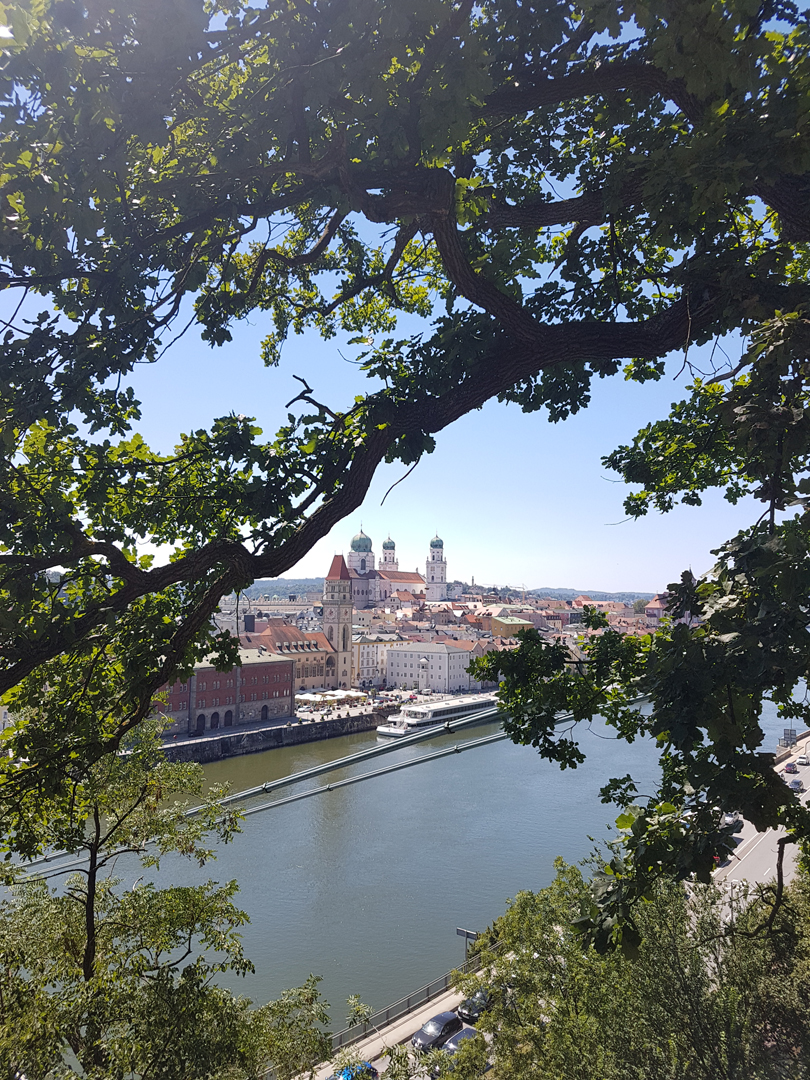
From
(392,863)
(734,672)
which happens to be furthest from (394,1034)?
(734,672)

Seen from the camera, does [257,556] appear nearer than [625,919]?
No

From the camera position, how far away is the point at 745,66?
5.74 ft

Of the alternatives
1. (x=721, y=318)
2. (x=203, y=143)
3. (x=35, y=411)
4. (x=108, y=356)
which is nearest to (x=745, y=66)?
(x=721, y=318)

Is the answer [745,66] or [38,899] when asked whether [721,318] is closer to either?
[745,66]

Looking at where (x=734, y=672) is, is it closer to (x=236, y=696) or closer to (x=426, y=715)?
(x=236, y=696)

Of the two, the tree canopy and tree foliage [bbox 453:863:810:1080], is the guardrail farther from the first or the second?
the tree canopy

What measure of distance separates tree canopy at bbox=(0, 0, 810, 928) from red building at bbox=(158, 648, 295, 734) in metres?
28.8

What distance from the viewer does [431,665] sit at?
161 feet

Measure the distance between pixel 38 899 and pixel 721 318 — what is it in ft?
18.7

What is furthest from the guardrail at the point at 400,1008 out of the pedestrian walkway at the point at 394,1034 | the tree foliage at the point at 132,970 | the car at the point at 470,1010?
the tree foliage at the point at 132,970

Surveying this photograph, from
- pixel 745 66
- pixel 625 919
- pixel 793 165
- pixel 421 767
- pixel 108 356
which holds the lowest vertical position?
pixel 421 767

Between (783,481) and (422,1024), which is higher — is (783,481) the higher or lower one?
the higher one

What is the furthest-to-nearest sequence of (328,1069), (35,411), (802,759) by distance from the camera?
(802,759), (328,1069), (35,411)

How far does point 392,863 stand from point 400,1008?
572 centimetres
